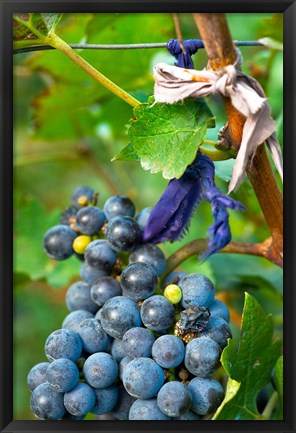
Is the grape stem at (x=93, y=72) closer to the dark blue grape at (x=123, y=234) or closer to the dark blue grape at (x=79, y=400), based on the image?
the dark blue grape at (x=123, y=234)

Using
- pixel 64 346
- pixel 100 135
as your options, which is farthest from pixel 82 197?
pixel 100 135

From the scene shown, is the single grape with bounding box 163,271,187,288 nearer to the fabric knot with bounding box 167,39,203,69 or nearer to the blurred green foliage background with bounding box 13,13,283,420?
the blurred green foliage background with bounding box 13,13,283,420

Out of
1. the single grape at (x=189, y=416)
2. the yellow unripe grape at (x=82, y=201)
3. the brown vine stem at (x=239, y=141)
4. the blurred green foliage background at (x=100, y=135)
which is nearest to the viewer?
the brown vine stem at (x=239, y=141)

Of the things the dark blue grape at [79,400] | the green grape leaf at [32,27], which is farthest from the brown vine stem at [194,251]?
the green grape leaf at [32,27]


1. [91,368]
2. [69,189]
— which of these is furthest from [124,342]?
[69,189]

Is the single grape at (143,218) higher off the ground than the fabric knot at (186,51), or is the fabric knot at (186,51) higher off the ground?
the fabric knot at (186,51)

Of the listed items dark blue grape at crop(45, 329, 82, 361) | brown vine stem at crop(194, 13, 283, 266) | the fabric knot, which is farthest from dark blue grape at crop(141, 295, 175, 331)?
the fabric knot
